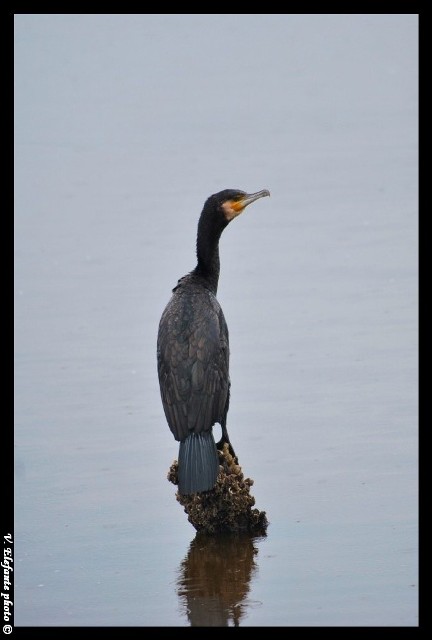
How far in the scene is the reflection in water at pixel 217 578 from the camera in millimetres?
7258

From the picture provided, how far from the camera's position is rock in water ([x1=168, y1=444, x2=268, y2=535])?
27.0 feet

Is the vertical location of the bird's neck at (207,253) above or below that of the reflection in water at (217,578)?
above

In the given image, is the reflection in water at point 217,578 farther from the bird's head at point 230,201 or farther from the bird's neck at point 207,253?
the bird's head at point 230,201

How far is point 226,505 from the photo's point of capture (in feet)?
27.2

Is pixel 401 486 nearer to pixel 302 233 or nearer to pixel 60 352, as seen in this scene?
pixel 60 352

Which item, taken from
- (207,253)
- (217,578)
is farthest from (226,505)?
(207,253)

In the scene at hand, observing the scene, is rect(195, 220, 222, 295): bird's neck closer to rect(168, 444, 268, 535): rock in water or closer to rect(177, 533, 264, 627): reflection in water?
rect(168, 444, 268, 535): rock in water

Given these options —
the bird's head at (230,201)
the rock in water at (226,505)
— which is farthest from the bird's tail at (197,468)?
the bird's head at (230,201)

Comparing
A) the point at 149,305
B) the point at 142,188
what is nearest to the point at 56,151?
the point at 142,188

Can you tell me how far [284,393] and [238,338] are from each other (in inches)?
54.7

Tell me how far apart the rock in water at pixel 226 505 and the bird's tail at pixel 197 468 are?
14 centimetres

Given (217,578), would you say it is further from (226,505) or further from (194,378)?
(194,378)

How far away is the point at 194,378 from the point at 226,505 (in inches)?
25.6

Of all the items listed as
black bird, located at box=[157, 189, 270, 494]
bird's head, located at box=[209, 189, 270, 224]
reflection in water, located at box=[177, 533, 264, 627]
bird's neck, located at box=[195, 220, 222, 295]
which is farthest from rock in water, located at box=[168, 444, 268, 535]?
bird's head, located at box=[209, 189, 270, 224]
